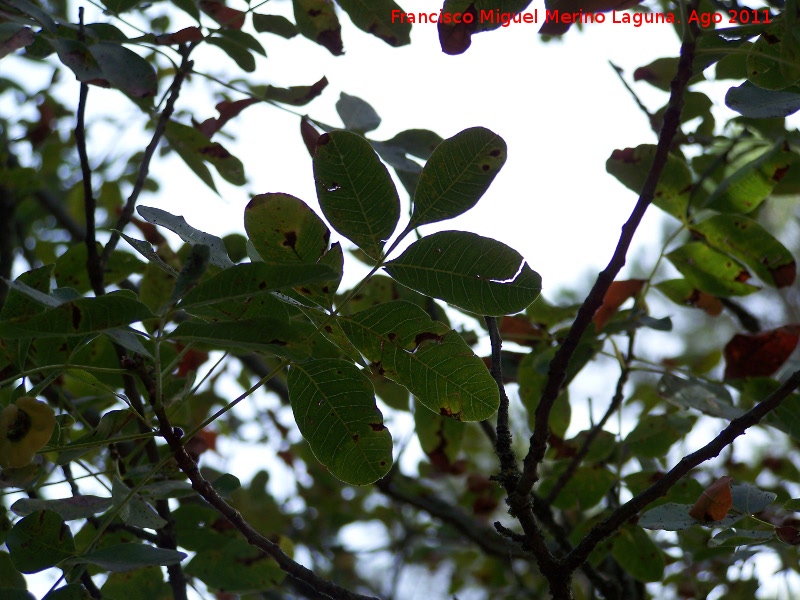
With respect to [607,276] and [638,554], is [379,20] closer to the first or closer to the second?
[607,276]

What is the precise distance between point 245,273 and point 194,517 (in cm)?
72

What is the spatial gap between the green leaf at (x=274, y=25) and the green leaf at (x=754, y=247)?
2.25 ft

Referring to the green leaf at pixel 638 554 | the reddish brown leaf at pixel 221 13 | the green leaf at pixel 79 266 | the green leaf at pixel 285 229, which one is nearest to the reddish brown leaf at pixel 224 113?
the reddish brown leaf at pixel 221 13

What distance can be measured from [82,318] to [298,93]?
64 cm

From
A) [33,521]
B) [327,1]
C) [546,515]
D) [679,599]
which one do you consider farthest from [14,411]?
[679,599]

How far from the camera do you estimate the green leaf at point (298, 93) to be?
113 centimetres

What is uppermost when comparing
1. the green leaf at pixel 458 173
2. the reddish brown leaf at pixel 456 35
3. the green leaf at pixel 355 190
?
the reddish brown leaf at pixel 456 35

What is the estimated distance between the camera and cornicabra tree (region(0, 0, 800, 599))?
71 cm

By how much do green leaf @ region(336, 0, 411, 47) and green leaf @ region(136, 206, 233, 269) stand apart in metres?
0.48

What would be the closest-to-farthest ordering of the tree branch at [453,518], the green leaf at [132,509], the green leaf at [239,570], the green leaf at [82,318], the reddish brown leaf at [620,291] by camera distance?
the green leaf at [82,318], the green leaf at [132,509], the green leaf at [239,570], the reddish brown leaf at [620,291], the tree branch at [453,518]

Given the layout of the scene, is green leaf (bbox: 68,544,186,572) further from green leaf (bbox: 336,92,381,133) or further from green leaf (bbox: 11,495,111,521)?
green leaf (bbox: 336,92,381,133)

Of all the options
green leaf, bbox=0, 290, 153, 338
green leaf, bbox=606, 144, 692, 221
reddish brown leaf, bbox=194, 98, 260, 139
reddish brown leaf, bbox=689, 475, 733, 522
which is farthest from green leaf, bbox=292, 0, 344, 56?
reddish brown leaf, bbox=689, 475, 733, 522

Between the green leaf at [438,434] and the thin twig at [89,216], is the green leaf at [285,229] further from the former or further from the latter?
the green leaf at [438,434]

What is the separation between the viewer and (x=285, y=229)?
0.72 m
